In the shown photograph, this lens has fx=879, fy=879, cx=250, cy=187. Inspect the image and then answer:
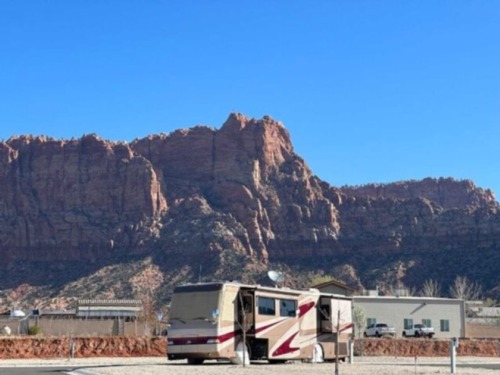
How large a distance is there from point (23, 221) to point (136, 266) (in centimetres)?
4399

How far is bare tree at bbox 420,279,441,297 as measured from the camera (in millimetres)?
132500

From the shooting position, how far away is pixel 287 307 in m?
39.8

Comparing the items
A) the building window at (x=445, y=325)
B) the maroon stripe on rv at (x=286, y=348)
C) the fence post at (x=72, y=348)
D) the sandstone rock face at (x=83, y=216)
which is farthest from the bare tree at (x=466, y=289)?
the maroon stripe on rv at (x=286, y=348)

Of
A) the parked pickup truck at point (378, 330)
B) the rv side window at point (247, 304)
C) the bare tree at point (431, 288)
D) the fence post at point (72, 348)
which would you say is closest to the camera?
the rv side window at point (247, 304)

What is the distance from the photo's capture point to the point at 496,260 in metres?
155

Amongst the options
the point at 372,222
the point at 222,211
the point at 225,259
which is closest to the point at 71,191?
the point at 222,211

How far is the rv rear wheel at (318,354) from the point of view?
136ft

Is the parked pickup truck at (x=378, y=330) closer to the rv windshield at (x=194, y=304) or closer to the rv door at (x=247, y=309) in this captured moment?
the rv door at (x=247, y=309)

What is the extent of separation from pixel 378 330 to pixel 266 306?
1542 inches

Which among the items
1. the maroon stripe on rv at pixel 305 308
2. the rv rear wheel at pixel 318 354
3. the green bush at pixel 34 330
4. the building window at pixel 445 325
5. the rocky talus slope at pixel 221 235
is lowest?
the rv rear wheel at pixel 318 354

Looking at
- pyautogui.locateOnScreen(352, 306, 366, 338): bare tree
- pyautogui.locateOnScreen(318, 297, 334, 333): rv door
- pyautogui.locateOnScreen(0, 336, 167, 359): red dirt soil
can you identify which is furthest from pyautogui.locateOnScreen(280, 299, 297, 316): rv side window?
pyautogui.locateOnScreen(352, 306, 366, 338): bare tree

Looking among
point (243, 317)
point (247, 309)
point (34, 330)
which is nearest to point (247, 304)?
point (247, 309)

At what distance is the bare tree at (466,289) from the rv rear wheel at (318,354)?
88.6 metres

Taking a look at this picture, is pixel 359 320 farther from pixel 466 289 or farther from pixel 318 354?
pixel 466 289
